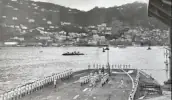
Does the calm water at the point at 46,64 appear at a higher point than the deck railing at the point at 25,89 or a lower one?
lower

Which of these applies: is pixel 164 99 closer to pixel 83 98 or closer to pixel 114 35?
pixel 83 98

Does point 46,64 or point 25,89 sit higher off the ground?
point 25,89

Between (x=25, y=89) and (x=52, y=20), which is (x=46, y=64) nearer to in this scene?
(x=52, y=20)

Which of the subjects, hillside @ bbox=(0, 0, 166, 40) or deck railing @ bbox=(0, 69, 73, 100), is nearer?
deck railing @ bbox=(0, 69, 73, 100)

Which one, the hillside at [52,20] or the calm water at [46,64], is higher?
the hillside at [52,20]

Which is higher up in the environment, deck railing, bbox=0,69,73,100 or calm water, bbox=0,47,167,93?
deck railing, bbox=0,69,73,100

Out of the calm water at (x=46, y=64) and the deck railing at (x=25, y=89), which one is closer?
the deck railing at (x=25, y=89)

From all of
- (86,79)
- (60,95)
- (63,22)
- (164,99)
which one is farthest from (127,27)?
(164,99)

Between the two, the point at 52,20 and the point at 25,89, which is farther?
the point at 52,20

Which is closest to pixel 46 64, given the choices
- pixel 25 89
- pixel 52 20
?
pixel 52 20

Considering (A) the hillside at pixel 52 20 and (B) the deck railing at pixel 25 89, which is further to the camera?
(A) the hillside at pixel 52 20

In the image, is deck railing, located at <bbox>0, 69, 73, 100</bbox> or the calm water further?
the calm water
